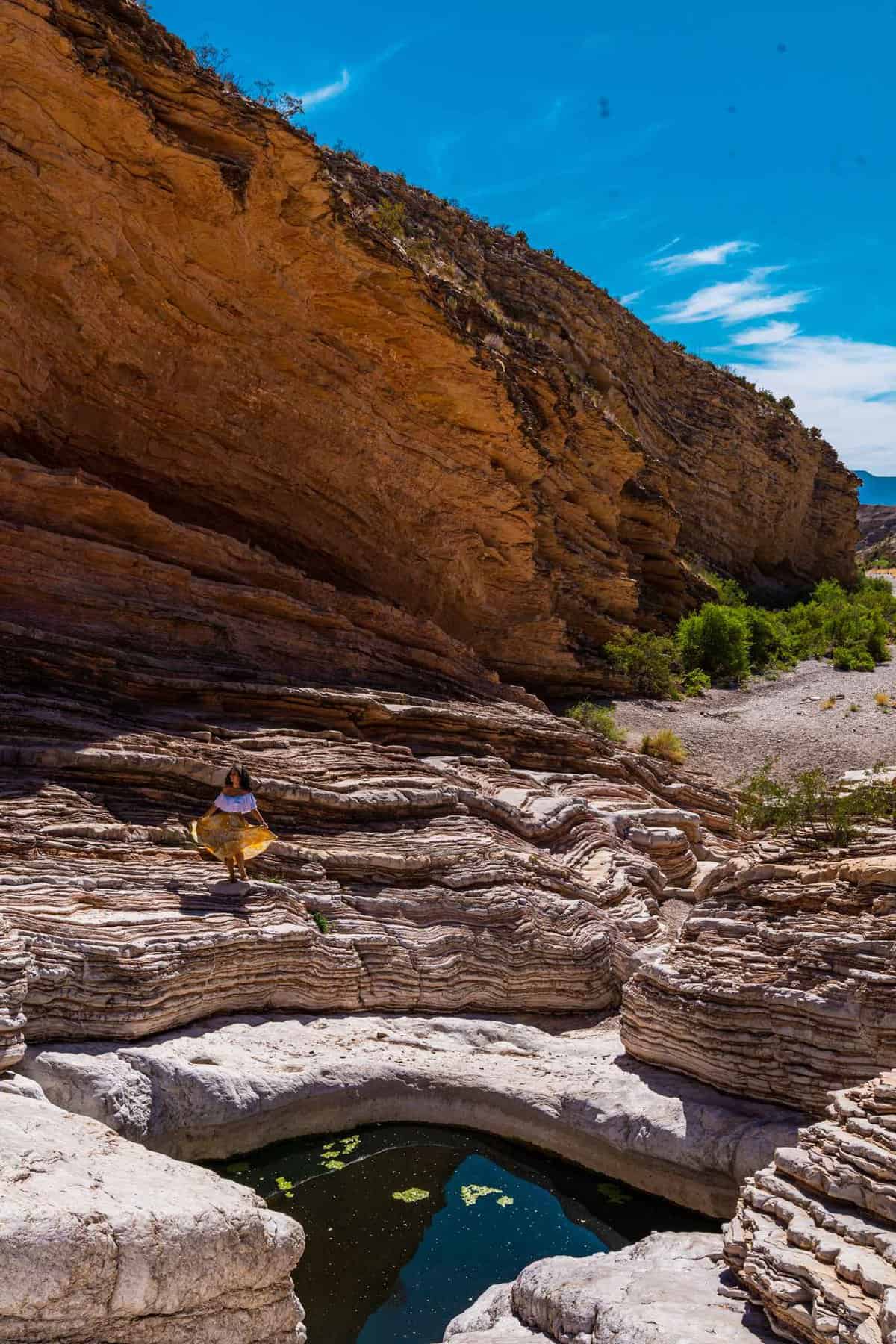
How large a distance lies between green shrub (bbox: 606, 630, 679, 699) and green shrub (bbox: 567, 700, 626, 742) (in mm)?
3055

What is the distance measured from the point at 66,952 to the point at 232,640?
276 inches

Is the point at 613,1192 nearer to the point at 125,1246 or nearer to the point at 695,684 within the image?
the point at 125,1246

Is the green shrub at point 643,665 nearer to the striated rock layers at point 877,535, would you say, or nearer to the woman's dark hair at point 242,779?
the woman's dark hair at point 242,779

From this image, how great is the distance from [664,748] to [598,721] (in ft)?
4.73

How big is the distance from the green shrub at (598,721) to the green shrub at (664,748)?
19.1 inches

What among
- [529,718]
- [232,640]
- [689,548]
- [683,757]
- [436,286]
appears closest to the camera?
[232,640]

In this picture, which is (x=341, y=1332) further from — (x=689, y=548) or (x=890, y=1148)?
(x=689, y=548)

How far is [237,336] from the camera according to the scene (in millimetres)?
16469

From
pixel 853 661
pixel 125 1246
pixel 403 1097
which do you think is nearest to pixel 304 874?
pixel 403 1097

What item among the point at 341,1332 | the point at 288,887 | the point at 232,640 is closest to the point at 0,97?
the point at 232,640

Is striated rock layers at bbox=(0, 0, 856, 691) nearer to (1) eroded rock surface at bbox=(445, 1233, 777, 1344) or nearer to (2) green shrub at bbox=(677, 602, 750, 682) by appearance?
(2) green shrub at bbox=(677, 602, 750, 682)

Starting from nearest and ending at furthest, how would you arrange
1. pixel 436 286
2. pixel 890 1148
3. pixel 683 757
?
pixel 890 1148 → pixel 436 286 → pixel 683 757

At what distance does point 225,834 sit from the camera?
34.1ft

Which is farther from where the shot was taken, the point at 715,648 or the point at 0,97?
the point at 715,648
